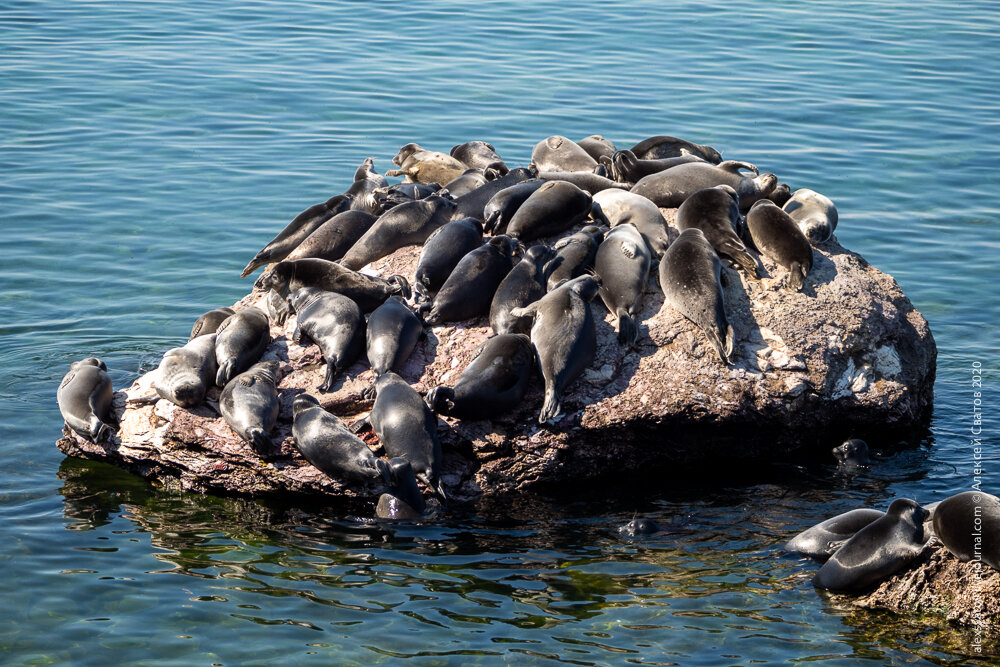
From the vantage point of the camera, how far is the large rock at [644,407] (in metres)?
7.57

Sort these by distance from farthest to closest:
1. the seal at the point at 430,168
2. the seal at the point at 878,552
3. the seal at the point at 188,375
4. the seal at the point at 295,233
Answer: the seal at the point at 430,168, the seal at the point at 295,233, the seal at the point at 188,375, the seal at the point at 878,552

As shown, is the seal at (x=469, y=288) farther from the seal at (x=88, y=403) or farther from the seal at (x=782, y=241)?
the seal at (x=88, y=403)

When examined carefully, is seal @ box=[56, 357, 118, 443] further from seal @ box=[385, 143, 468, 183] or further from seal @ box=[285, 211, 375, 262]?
seal @ box=[385, 143, 468, 183]

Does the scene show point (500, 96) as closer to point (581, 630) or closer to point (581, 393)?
point (581, 393)

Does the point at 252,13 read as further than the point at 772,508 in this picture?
Yes

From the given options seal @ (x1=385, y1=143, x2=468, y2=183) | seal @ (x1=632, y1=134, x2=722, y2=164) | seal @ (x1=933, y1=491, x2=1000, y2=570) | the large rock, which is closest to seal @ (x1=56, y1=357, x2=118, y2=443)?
the large rock

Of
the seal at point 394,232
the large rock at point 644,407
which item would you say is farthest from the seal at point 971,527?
the seal at point 394,232

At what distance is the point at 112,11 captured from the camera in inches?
944

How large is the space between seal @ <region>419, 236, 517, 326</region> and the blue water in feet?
5.09

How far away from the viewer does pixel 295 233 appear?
384 inches

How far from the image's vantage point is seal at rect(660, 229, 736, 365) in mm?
7867

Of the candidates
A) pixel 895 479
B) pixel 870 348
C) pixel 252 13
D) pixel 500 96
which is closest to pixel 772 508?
pixel 895 479

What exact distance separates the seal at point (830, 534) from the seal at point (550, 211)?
3238 millimetres

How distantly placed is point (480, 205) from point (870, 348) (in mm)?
3363
